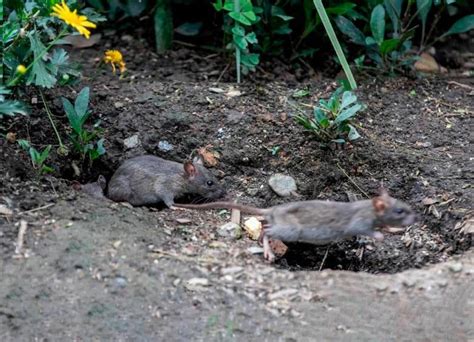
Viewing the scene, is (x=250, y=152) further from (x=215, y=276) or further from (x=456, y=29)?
(x=456, y=29)

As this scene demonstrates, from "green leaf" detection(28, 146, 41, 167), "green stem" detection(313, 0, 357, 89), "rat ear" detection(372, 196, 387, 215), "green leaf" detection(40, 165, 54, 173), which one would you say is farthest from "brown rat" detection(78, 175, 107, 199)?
"green stem" detection(313, 0, 357, 89)

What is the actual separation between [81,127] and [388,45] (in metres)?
→ 2.43

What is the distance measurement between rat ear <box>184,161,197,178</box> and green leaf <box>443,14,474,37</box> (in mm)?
2620

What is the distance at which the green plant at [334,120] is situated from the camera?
6215mm

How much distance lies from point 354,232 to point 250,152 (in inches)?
46.5

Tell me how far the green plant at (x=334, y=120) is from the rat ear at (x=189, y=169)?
80 centimetres

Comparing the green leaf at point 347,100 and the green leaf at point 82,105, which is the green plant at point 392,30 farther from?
the green leaf at point 82,105

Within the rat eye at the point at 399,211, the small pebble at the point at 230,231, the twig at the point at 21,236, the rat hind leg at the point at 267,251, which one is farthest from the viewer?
the small pebble at the point at 230,231

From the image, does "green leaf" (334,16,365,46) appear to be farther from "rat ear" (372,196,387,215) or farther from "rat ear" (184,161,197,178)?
"rat ear" (372,196,387,215)

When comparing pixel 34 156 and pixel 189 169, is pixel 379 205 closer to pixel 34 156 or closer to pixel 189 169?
pixel 189 169

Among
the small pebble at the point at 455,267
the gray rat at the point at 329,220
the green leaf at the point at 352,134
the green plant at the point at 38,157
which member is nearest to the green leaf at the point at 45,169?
the green plant at the point at 38,157

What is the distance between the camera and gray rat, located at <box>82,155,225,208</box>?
613 cm

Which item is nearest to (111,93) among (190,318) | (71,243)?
(71,243)

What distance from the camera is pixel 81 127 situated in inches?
242
